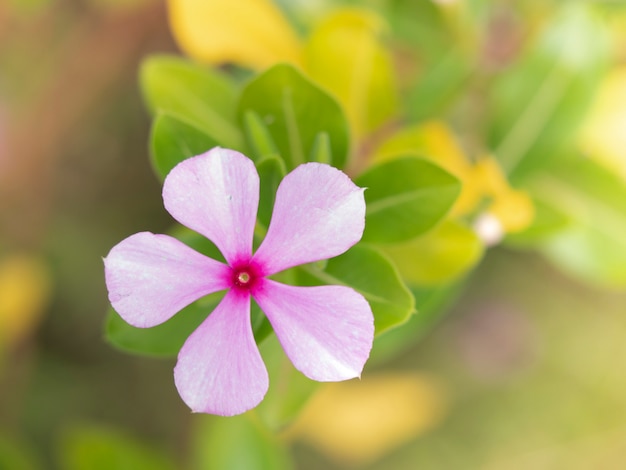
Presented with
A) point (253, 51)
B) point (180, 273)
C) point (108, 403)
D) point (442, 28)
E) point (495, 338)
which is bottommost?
point (108, 403)

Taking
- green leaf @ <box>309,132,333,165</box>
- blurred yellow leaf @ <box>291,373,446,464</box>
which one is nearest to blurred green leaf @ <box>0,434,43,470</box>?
blurred yellow leaf @ <box>291,373,446,464</box>

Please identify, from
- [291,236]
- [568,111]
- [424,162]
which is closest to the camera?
[291,236]

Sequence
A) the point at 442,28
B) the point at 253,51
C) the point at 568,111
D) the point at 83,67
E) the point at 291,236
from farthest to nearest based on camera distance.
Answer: the point at 83,67 < the point at 442,28 < the point at 568,111 < the point at 253,51 < the point at 291,236

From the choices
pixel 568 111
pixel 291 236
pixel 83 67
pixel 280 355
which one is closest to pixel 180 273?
pixel 291 236

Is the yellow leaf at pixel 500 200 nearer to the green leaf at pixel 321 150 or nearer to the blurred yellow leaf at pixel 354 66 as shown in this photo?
the blurred yellow leaf at pixel 354 66

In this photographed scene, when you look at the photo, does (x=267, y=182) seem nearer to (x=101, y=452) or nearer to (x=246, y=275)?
(x=246, y=275)

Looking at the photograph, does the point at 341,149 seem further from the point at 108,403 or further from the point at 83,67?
the point at 108,403
